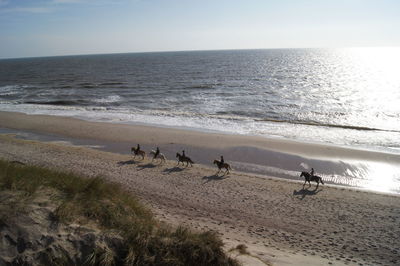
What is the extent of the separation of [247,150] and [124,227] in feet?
43.7

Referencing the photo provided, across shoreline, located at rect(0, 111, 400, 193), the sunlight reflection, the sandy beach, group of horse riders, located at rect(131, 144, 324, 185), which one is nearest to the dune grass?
the sandy beach

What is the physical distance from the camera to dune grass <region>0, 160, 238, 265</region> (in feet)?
18.1

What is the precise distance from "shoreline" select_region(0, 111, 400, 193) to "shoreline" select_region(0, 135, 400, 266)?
5.71 ft

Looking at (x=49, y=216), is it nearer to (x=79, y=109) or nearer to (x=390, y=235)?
(x=390, y=235)

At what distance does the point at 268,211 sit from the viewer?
10.7 metres

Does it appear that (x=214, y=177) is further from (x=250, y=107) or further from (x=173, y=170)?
(x=250, y=107)

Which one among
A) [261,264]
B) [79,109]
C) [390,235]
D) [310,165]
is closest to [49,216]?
[261,264]

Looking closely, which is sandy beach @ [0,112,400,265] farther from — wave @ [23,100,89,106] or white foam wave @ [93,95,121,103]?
white foam wave @ [93,95,121,103]

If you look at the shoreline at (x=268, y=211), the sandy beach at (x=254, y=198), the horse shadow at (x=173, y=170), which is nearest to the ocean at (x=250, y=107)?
the sandy beach at (x=254, y=198)

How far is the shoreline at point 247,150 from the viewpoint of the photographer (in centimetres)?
1524

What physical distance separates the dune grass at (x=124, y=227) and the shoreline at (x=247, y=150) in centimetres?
948

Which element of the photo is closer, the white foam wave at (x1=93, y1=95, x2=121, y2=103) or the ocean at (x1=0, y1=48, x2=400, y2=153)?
the ocean at (x1=0, y1=48, x2=400, y2=153)

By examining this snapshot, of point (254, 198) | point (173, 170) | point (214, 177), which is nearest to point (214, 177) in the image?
point (214, 177)

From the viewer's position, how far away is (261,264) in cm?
645
